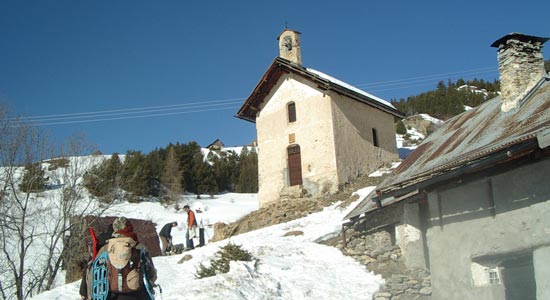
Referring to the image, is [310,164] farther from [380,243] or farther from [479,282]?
[479,282]

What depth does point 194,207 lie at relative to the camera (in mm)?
40375

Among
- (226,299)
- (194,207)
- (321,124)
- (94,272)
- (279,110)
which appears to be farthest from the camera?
(194,207)

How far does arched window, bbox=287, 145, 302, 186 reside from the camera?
2467 centimetres

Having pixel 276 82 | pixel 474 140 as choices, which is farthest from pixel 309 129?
pixel 474 140

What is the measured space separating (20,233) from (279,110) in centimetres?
1293

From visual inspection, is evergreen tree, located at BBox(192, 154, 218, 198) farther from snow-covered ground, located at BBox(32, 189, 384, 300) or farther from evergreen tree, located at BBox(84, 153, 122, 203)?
snow-covered ground, located at BBox(32, 189, 384, 300)

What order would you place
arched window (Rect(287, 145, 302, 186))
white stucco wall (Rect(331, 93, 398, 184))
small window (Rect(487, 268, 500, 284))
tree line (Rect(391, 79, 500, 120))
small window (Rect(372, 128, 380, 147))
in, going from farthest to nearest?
tree line (Rect(391, 79, 500, 120))
small window (Rect(372, 128, 380, 147))
arched window (Rect(287, 145, 302, 186))
white stucco wall (Rect(331, 93, 398, 184))
small window (Rect(487, 268, 500, 284))

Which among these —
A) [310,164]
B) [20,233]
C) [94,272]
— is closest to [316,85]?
[310,164]

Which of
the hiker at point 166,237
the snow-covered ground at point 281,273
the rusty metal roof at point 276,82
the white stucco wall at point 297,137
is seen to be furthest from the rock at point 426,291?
the rusty metal roof at point 276,82

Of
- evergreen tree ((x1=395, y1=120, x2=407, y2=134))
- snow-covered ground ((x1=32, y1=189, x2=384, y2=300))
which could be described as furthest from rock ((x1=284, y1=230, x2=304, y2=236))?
evergreen tree ((x1=395, y1=120, x2=407, y2=134))

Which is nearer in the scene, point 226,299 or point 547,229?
point 547,229

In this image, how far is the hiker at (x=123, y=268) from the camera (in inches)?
241

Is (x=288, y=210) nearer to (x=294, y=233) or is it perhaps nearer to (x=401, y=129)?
(x=294, y=233)

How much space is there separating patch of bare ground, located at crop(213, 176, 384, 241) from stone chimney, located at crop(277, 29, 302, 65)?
23.1 feet
